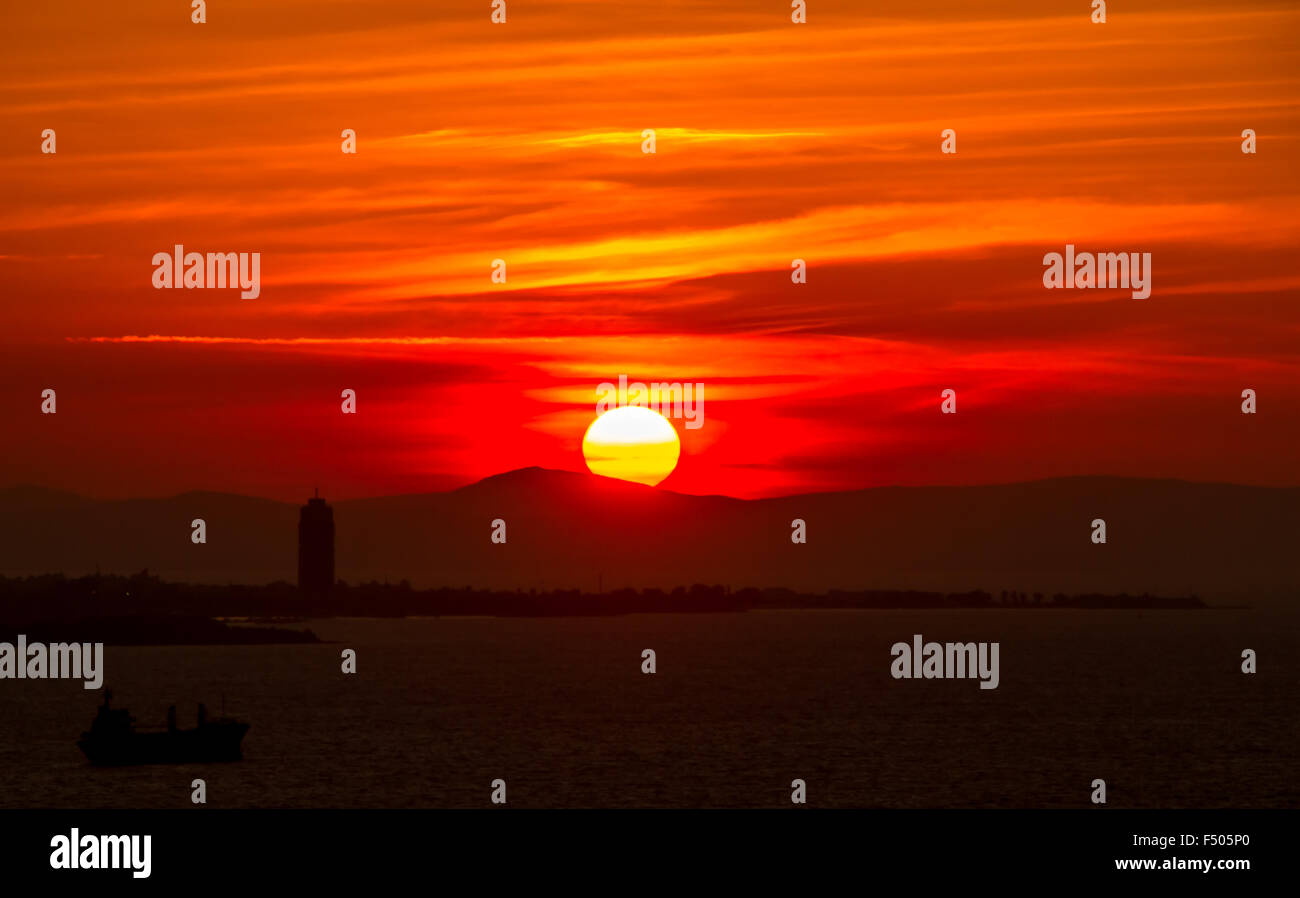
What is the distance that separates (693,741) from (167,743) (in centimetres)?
2992

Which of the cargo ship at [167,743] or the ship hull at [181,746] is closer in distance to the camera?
the cargo ship at [167,743]

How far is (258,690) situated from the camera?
497 feet

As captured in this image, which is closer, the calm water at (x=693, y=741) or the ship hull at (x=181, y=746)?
the calm water at (x=693, y=741)

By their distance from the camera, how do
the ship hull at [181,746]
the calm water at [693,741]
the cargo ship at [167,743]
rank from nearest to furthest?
1. the calm water at [693,741]
2. the cargo ship at [167,743]
3. the ship hull at [181,746]

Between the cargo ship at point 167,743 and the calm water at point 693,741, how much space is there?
3.07 ft

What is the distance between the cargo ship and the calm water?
93 centimetres

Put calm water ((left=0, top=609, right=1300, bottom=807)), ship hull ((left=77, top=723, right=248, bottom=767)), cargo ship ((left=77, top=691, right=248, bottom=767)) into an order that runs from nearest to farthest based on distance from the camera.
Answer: calm water ((left=0, top=609, right=1300, bottom=807))
cargo ship ((left=77, top=691, right=248, bottom=767))
ship hull ((left=77, top=723, right=248, bottom=767))

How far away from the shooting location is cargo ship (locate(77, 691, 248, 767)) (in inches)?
3258

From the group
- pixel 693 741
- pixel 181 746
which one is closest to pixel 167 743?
pixel 181 746

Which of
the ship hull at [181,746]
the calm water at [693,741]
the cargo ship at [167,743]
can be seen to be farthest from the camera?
the ship hull at [181,746]

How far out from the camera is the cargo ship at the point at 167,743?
82.8 meters
